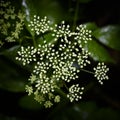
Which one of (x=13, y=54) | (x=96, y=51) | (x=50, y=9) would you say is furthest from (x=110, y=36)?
(x=13, y=54)

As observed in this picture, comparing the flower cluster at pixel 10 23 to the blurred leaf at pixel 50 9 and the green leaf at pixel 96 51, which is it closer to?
the blurred leaf at pixel 50 9

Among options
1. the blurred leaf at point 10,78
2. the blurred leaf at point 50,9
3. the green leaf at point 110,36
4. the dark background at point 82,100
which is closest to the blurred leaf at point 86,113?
the dark background at point 82,100

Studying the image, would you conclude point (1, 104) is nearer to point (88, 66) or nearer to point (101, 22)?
point (88, 66)

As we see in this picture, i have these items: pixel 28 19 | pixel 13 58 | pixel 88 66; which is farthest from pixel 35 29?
pixel 88 66

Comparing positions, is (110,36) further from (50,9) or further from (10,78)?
(10,78)

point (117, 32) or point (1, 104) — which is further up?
point (117, 32)

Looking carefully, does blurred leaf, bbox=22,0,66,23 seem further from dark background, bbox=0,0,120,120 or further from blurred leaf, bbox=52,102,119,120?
blurred leaf, bbox=52,102,119,120
